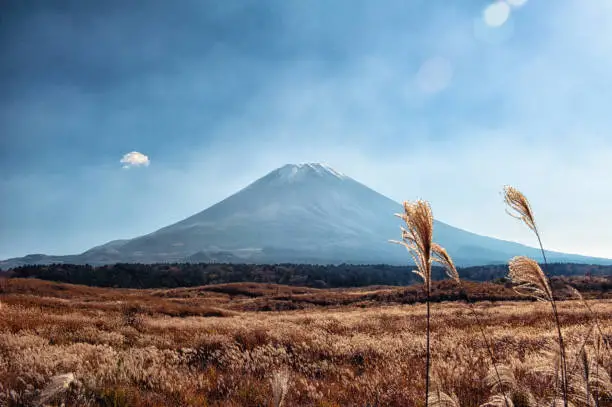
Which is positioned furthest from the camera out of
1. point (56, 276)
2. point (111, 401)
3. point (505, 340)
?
point (56, 276)

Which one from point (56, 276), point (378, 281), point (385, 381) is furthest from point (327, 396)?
point (378, 281)

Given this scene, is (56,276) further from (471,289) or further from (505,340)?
(505,340)

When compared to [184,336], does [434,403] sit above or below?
above

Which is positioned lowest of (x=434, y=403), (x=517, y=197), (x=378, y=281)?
(x=378, y=281)

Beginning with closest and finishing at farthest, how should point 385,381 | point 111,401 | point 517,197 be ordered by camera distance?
point 517,197 → point 111,401 → point 385,381

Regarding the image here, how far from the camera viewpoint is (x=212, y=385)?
22.7ft

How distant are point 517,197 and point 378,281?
136 m

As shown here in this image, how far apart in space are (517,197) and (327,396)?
422 centimetres

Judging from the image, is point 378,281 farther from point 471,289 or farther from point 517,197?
point 517,197

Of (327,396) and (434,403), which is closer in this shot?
(434,403)

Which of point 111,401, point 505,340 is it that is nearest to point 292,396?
point 111,401

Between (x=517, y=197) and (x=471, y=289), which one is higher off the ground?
(x=517, y=197)

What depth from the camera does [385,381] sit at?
6555 mm

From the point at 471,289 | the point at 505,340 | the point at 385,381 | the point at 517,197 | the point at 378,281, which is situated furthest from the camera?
the point at 378,281
